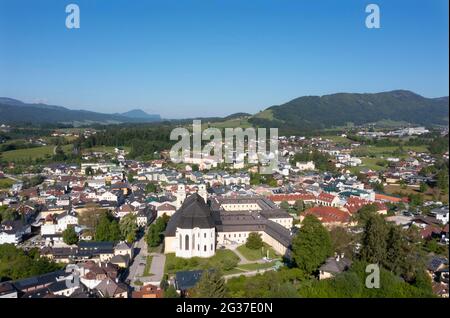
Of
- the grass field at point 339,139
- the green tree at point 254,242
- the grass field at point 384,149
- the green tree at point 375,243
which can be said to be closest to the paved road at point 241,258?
the green tree at point 254,242

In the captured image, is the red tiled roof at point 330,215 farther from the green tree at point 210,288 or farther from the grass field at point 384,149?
the grass field at point 384,149

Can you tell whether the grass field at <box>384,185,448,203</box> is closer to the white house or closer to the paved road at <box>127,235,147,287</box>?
the white house

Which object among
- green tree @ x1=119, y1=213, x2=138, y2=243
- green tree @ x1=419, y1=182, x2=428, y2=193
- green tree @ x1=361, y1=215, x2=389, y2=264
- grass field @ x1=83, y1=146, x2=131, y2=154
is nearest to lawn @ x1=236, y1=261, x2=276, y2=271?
green tree @ x1=361, y1=215, x2=389, y2=264

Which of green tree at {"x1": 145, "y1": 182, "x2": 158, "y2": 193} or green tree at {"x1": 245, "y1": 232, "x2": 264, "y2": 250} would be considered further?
green tree at {"x1": 145, "y1": 182, "x2": 158, "y2": 193}

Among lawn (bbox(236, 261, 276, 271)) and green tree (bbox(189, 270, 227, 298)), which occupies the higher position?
green tree (bbox(189, 270, 227, 298))

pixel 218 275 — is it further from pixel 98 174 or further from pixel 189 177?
pixel 98 174
